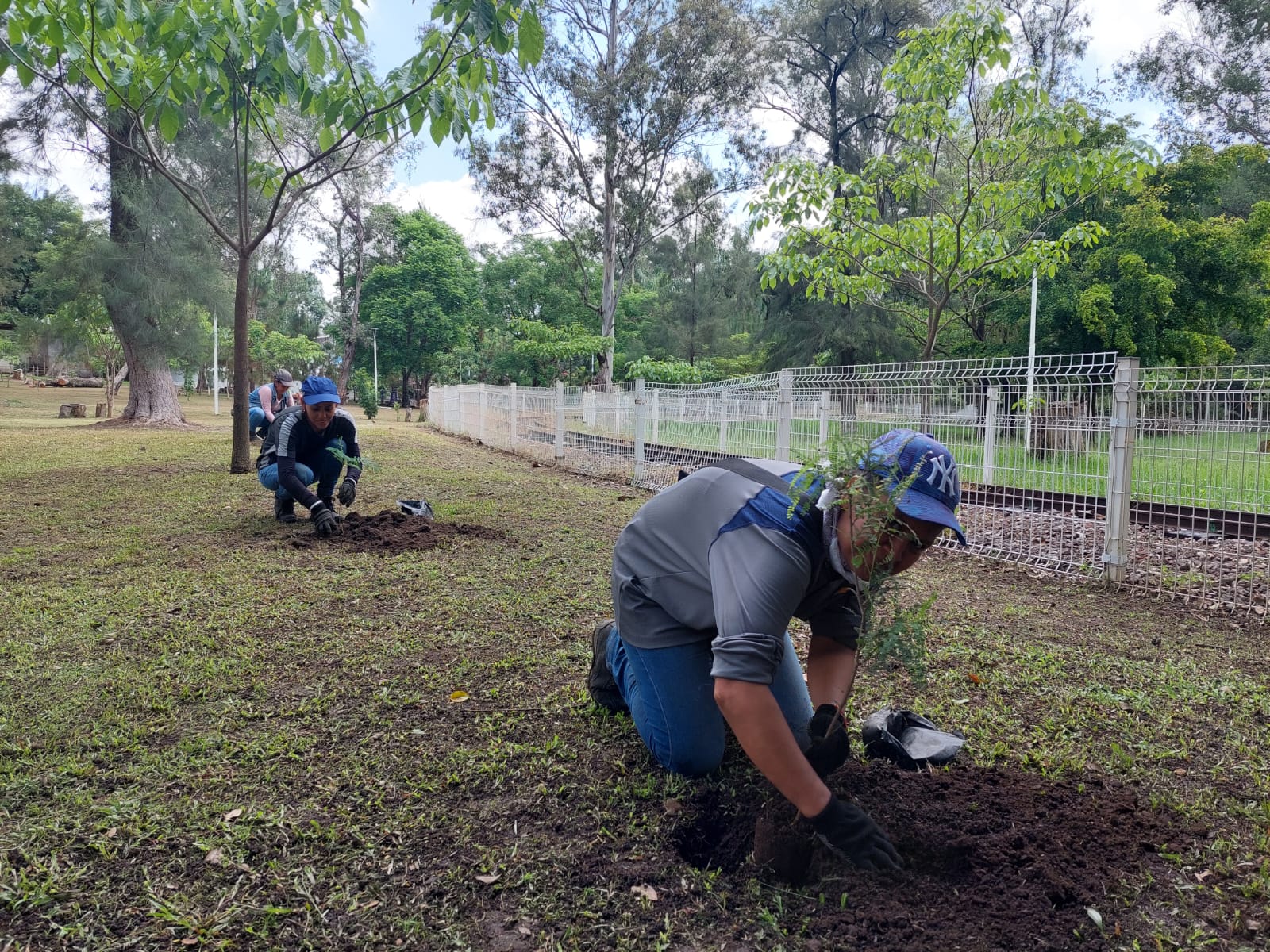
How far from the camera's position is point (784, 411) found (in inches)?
306

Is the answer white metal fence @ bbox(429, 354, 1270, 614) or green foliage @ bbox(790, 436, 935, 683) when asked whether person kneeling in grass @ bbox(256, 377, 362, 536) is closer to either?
white metal fence @ bbox(429, 354, 1270, 614)

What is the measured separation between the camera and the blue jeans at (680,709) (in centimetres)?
252

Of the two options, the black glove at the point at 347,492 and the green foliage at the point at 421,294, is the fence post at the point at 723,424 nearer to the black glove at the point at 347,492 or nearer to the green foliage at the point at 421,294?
the black glove at the point at 347,492

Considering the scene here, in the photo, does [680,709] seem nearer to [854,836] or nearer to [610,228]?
[854,836]

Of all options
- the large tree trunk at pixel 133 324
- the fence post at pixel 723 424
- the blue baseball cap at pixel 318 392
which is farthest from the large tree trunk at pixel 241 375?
the large tree trunk at pixel 133 324

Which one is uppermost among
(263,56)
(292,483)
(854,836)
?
(263,56)

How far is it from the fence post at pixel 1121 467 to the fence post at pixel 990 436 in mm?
889

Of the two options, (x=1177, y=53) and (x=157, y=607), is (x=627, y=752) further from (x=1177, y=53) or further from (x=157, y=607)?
(x=1177, y=53)

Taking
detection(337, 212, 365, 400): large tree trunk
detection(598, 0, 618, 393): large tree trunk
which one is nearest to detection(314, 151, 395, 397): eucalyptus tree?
detection(337, 212, 365, 400): large tree trunk

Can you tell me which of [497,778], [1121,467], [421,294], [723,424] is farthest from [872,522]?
[421,294]

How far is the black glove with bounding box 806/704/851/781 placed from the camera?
2.29 meters

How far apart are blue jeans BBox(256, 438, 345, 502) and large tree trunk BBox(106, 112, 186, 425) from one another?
13.9 meters

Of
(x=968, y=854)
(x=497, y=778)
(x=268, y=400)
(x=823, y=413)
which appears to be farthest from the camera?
(x=268, y=400)

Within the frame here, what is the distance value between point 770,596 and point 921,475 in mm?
492
